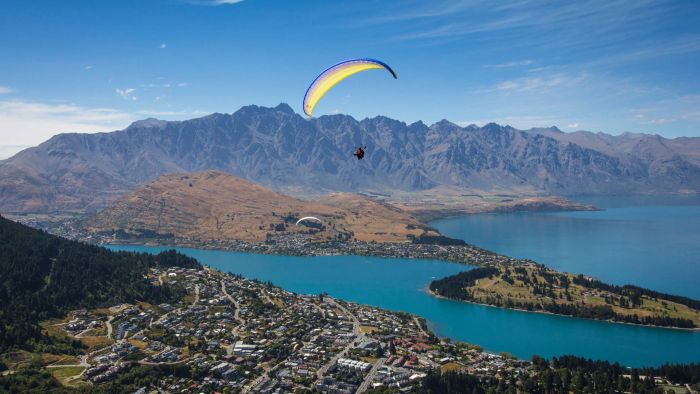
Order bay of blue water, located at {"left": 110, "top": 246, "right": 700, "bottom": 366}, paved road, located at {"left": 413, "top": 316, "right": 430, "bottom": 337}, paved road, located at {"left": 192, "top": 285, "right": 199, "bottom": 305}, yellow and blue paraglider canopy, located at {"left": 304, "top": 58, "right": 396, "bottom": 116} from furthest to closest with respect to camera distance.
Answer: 1. paved road, located at {"left": 192, "top": 285, "right": 199, "bottom": 305}
2. paved road, located at {"left": 413, "top": 316, "right": 430, "bottom": 337}
3. bay of blue water, located at {"left": 110, "top": 246, "right": 700, "bottom": 366}
4. yellow and blue paraglider canopy, located at {"left": 304, "top": 58, "right": 396, "bottom": 116}

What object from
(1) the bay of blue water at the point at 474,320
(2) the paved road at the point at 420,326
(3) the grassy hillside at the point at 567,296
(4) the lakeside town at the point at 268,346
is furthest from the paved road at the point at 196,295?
(3) the grassy hillside at the point at 567,296

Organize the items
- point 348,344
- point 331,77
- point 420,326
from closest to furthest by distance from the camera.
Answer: point 331,77 → point 348,344 → point 420,326

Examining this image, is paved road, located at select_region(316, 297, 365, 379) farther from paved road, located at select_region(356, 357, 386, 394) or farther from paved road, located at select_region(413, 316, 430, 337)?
paved road, located at select_region(413, 316, 430, 337)

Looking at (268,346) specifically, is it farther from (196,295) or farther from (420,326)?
(196,295)

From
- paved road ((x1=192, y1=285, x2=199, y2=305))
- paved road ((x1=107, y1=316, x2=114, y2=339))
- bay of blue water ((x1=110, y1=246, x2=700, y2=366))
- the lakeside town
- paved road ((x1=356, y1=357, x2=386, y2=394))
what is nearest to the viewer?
paved road ((x1=356, y1=357, x2=386, y2=394))

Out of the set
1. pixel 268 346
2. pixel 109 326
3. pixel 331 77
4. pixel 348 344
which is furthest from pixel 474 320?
pixel 331 77

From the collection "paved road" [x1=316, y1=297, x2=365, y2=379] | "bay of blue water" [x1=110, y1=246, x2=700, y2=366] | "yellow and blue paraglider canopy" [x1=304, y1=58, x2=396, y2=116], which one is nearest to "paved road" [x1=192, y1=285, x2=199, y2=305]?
"bay of blue water" [x1=110, y1=246, x2=700, y2=366]
